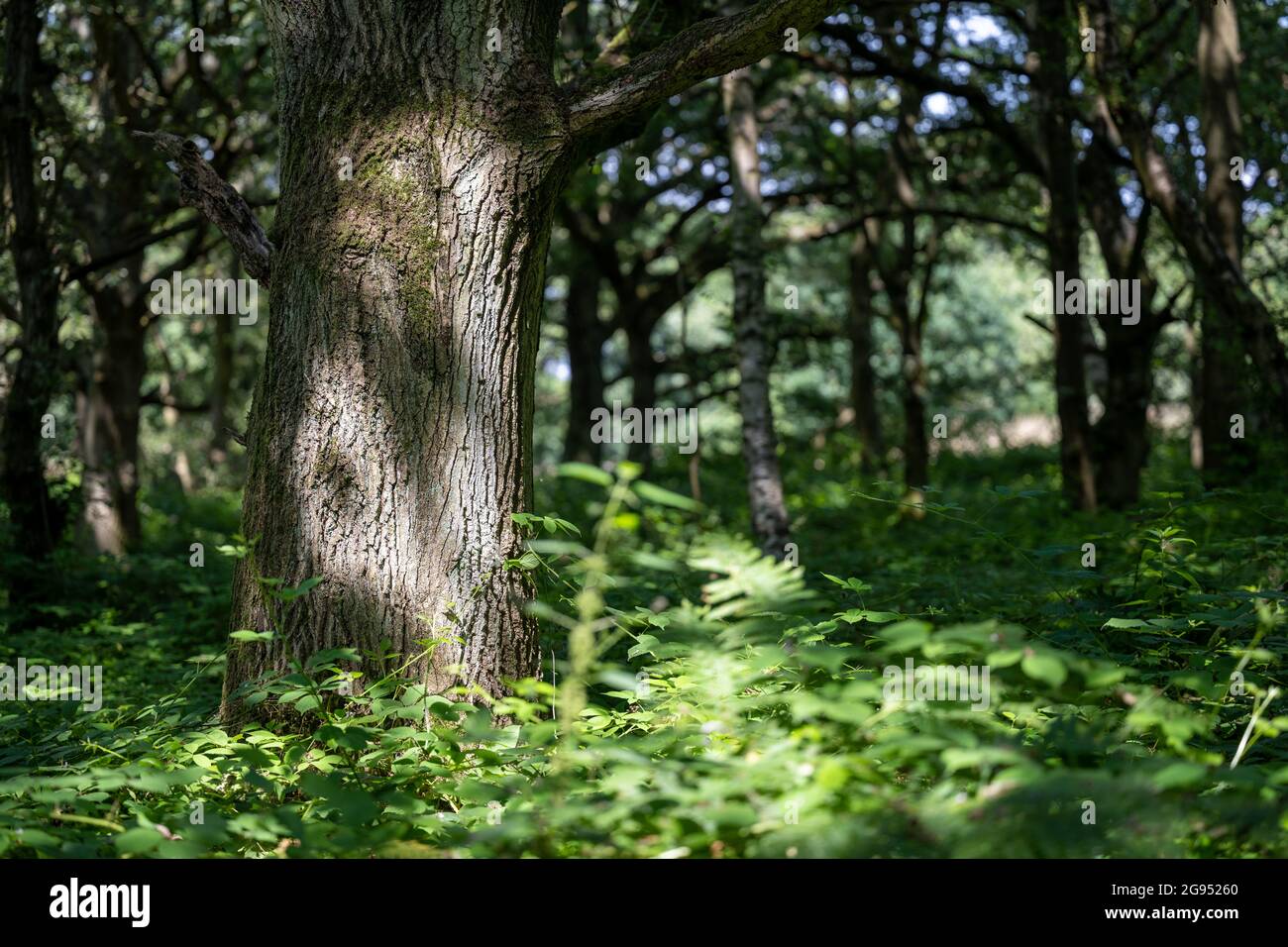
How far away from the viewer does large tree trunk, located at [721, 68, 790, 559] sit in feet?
30.2

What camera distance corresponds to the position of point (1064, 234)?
11.5m

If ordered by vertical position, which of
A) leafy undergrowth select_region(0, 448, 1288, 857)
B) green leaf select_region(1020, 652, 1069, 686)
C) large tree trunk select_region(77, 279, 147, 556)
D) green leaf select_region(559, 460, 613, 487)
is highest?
large tree trunk select_region(77, 279, 147, 556)

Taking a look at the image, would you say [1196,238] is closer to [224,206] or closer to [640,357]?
[224,206]

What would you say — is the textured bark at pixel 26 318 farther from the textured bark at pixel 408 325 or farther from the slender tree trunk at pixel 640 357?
the slender tree trunk at pixel 640 357

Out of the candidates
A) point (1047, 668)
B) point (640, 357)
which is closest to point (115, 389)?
point (640, 357)

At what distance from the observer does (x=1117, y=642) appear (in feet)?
15.7

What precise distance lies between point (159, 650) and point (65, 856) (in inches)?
173

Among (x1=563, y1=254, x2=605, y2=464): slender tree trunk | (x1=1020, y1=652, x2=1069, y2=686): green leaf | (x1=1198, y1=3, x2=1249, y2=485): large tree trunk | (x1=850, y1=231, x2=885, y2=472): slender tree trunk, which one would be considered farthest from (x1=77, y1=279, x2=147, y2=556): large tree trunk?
(x1=1020, y1=652, x2=1069, y2=686): green leaf

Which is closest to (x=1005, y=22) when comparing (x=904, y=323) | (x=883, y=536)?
(x=904, y=323)

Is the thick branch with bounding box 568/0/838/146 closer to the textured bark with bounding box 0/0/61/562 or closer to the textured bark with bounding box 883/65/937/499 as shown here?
the textured bark with bounding box 0/0/61/562

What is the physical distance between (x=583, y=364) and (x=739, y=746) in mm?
17192

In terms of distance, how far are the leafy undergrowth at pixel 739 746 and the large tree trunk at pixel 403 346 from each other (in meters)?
0.29

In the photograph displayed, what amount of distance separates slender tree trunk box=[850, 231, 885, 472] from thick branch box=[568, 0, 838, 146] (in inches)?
516

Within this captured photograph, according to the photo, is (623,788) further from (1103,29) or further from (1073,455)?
(1073,455)
